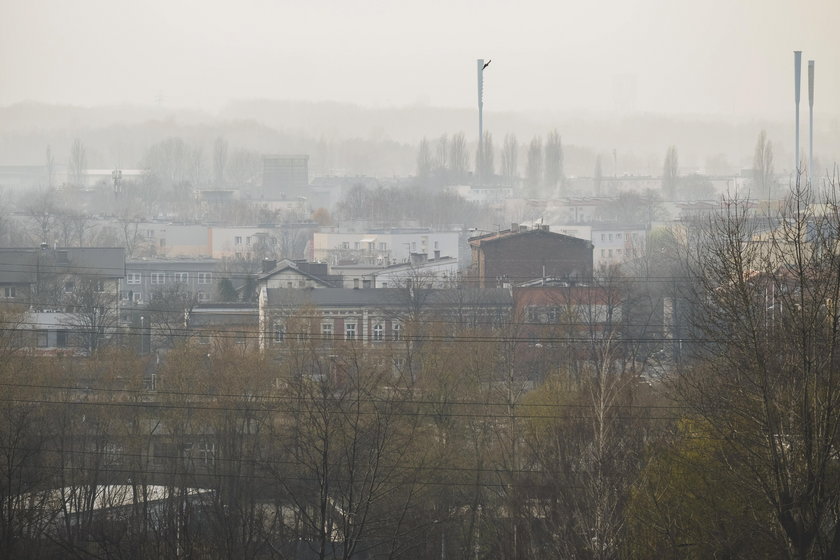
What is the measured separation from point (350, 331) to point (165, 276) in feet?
34.2

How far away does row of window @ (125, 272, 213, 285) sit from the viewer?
22.9 m

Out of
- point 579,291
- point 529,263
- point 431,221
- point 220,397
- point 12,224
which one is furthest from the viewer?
point 431,221

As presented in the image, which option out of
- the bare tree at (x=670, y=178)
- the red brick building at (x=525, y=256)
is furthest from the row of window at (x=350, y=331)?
the bare tree at (x=670, y=178)

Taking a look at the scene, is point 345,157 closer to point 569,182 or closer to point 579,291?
point 569,182

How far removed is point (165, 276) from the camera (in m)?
23.8

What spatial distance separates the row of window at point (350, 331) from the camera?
42.9 ft

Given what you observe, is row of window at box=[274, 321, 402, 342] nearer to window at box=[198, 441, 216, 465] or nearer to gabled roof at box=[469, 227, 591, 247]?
window at box=[198, 441, 216, 465]

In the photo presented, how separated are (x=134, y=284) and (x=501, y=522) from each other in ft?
54.8

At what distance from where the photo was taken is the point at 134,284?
2248 centimetres

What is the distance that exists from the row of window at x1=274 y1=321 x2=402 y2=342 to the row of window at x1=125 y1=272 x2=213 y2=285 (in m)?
9.08

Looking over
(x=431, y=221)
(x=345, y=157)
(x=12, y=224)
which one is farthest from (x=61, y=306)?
(x=345, y=157)

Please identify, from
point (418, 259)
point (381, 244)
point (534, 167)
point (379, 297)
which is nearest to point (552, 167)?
point (534, 167)

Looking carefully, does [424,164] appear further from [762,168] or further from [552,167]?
[762,168]

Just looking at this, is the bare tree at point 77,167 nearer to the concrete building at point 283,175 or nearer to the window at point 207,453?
the concrete building at point 283,175
